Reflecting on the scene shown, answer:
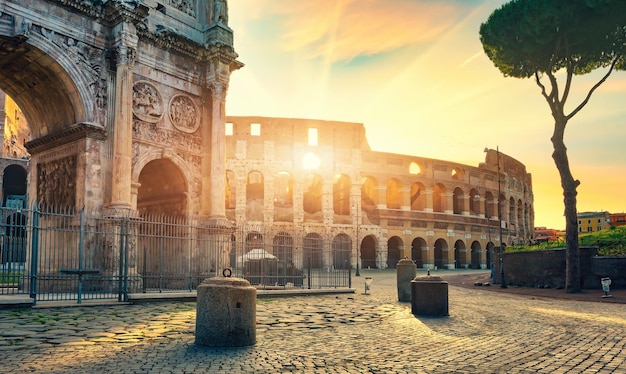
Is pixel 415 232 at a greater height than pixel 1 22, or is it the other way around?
pixel 1 22

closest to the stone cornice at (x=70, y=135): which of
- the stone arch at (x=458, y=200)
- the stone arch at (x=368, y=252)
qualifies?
the stone arch at (x=368, y=252)

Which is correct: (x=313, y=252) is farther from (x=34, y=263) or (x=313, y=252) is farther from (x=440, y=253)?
(x=34, y=263)

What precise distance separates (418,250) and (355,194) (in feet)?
27.0

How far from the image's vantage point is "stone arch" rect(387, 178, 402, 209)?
1694 inches

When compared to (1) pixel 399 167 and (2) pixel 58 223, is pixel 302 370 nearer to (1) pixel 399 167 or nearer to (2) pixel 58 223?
(2) pixel 58 223

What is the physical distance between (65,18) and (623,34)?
1924 centimetres

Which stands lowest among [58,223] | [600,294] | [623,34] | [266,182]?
[600,294]

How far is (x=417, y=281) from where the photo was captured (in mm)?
9742

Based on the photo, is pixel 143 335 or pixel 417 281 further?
pixel 417 281

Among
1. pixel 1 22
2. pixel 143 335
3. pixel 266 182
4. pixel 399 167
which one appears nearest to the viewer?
pixel 143 335

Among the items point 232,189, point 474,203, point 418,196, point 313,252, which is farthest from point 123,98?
point 474,203

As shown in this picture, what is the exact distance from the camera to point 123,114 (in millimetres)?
13430

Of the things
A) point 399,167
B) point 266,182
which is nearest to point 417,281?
point 266,182

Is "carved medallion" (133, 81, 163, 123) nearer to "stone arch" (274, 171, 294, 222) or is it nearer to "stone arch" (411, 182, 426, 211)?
"stone arch" (274, 171, 294, 222)
